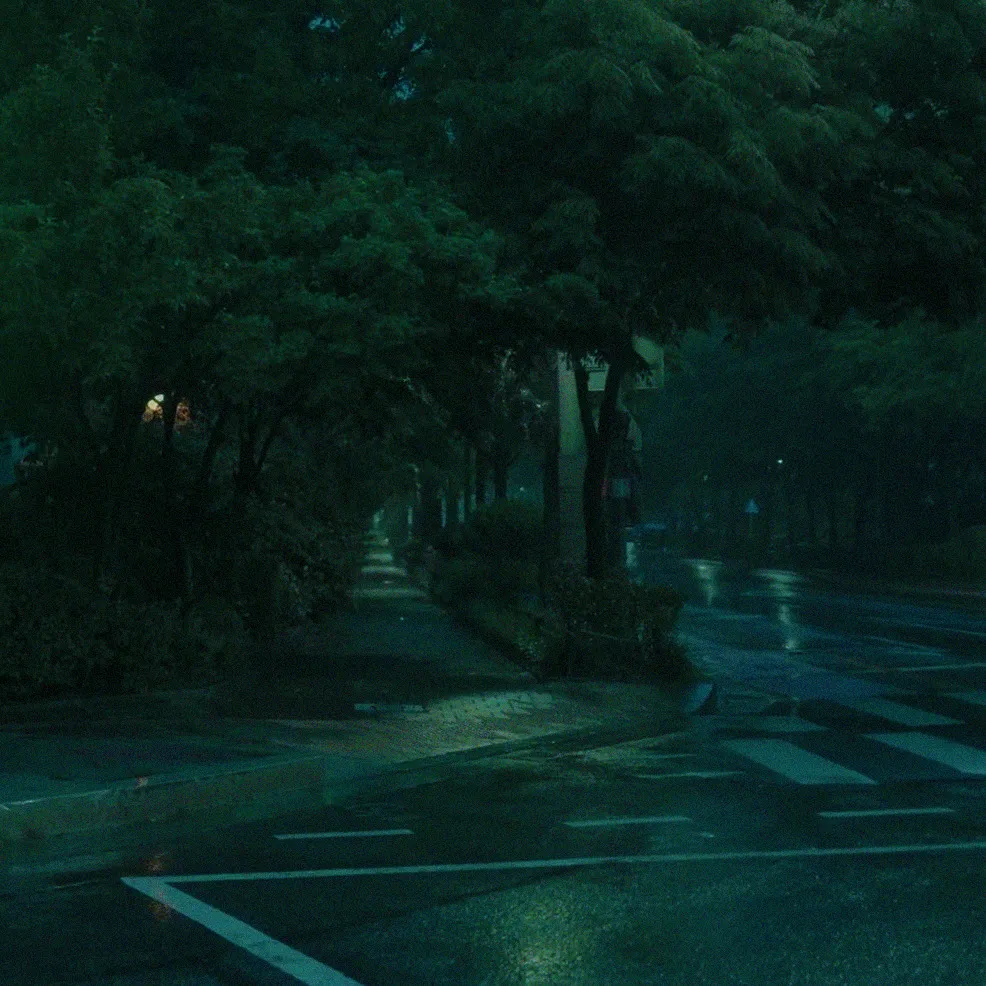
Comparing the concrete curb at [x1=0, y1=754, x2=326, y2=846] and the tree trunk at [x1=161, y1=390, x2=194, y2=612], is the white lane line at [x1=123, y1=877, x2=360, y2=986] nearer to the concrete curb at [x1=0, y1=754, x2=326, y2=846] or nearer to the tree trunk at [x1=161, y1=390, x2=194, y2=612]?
the concrete curb at [x1=0, y1=754, x2=326, y2=846]

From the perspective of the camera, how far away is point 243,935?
7.57 meters

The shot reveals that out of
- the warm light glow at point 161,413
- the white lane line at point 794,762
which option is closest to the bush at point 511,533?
the warm light glow at point 161,413

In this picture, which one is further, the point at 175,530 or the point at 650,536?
the point at 650,536

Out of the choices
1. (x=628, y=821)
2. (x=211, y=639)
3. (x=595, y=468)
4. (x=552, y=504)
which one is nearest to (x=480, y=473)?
(x=552, y=504)

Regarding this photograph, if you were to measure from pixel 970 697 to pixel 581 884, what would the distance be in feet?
36.2

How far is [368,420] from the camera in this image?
19.9m

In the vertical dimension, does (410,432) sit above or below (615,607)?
above

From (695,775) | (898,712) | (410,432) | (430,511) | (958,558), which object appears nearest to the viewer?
(695,775)

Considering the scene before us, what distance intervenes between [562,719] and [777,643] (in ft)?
37.8

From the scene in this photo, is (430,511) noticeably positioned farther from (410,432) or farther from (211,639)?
(211,639)

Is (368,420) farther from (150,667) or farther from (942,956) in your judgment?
(942,956)

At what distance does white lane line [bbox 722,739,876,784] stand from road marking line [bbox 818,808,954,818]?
1355 millimetres

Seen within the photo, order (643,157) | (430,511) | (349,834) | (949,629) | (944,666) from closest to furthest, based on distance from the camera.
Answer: (349,834) → (643,157) → (944,666) → (949,629) → (430,511)

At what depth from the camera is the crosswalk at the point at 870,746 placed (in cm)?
1298
